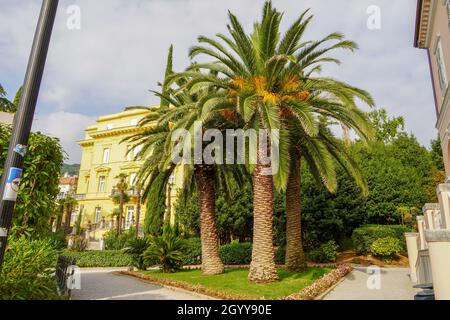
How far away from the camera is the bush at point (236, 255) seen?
21547 millimetres

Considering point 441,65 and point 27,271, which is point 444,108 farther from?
point 27,271

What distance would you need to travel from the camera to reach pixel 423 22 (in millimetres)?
13938

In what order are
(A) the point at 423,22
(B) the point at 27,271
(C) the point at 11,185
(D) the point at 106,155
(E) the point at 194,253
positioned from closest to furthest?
(C) the point at 11,185 < (B) the point at 27,271 < (A) the point at 423,22 < (E) the point at 194,253 < (D) the point at 106,155

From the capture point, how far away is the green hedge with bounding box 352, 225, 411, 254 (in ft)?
70.8

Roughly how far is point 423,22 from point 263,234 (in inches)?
438

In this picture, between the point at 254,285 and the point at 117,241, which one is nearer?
the point at 254,285

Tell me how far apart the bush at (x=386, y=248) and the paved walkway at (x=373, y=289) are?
719 centimetres

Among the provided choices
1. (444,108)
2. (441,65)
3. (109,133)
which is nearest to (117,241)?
(109,133)

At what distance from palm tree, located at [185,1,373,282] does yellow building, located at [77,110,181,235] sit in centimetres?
3005

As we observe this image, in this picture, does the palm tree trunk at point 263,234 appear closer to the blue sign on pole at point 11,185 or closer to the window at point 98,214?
the blue sign on pole at point 11,185

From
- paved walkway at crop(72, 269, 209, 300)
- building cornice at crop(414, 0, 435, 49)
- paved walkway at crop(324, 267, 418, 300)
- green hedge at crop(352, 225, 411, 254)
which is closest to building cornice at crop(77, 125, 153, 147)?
green hedge at crop(352, 225, 411, 254)

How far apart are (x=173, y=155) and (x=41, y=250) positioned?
20.0 feet

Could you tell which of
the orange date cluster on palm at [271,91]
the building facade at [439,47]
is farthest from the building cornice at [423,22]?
the orange date cluster on palm at [271,91]
